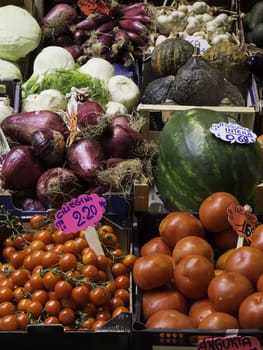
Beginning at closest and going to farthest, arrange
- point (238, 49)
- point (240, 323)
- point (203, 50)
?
point (240, 323) < point (238, 49) < point (203, 50)

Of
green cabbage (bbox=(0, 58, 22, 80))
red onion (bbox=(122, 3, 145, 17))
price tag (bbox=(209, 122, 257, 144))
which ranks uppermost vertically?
red onion (bbox=(122, 3, 145, 17))

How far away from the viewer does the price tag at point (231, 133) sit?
1589 mm

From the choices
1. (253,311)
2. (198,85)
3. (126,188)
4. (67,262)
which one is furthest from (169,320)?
(198,85)

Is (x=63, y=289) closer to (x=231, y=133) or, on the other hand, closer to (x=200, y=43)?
(x=231, y=133)

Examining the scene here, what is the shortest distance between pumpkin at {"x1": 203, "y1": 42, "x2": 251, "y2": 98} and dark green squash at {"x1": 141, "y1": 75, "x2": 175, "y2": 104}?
0.86ft

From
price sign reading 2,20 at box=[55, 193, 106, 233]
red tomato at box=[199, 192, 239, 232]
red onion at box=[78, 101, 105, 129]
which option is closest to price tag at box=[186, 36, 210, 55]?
red onion at box=[78, 101, 105, 129]

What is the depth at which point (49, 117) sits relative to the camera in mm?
1750

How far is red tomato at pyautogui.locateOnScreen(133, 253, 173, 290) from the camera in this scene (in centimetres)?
120

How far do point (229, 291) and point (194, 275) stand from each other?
9 cm

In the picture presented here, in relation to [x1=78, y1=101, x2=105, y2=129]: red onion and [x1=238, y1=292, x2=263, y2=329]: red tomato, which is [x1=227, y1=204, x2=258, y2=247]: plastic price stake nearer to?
[x1=238, y1=292, x2=263, y2=329]: red tomato

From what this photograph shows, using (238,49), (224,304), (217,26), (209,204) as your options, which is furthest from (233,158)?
(217,26)

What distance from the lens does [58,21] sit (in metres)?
2.72

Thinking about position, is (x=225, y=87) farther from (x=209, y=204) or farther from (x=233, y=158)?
(x=209, y=204)

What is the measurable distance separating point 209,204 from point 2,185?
2.22 ft
